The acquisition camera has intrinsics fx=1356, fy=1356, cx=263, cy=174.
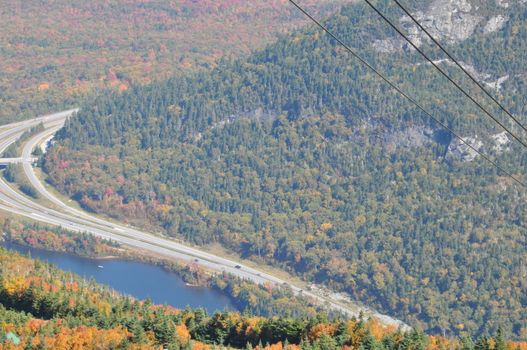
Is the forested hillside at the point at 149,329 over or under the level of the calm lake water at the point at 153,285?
over

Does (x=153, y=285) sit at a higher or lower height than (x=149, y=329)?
lower

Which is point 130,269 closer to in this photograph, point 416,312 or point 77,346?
point 416,312

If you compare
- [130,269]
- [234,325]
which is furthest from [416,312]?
[234,325]

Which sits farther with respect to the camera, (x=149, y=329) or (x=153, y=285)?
(x=153, y=285)

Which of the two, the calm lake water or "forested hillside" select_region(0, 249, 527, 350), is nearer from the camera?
"forested hillside" select_region(0, 249, 527, 350)

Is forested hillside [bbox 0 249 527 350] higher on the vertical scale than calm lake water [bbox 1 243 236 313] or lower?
higher
